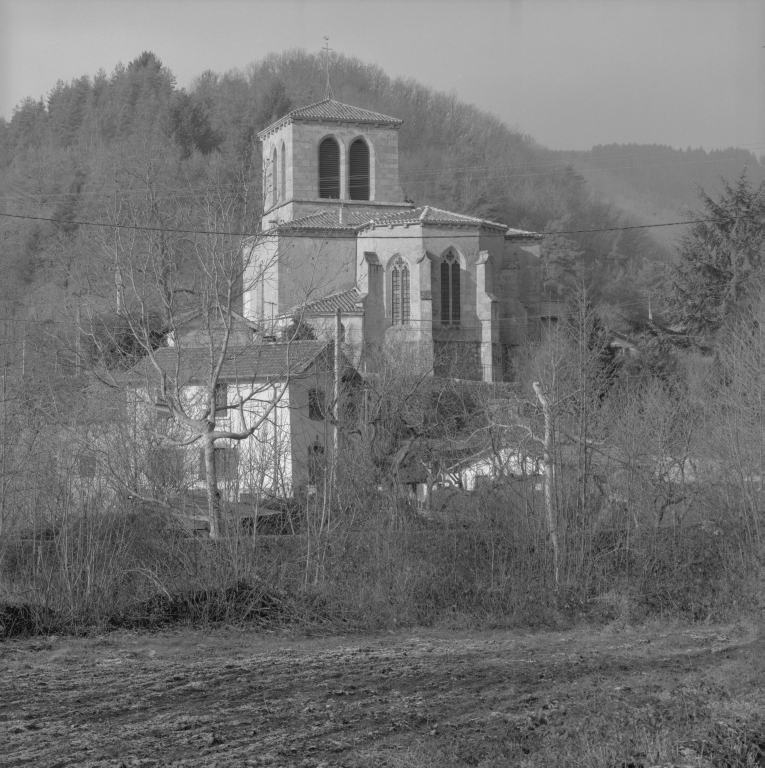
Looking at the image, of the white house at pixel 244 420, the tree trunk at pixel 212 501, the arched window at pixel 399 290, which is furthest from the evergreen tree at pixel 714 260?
the tree trunk at pixel 212 501

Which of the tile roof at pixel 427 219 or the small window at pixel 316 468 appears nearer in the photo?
the small window at pixel 316 468

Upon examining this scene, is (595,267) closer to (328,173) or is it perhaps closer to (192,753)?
(328,173)

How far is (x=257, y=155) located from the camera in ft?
192

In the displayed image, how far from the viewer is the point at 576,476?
15.8m

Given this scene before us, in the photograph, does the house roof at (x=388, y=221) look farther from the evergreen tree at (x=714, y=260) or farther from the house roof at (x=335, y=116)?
the evergreen tree at (x=714, y=260)

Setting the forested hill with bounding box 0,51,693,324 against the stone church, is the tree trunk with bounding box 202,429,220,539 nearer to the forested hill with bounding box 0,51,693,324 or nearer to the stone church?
the stone church

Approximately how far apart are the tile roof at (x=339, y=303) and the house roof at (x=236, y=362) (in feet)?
23.8

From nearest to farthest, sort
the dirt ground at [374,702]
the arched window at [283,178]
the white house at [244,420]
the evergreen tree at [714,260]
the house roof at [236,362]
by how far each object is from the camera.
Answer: the dirt ground at [374,702] → the white house at [244,420] → the house roof at [236,362] → the evergreen tree at [714,260] → the arched window at [283,178]

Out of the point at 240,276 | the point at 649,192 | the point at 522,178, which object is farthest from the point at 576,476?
the point at 649,192

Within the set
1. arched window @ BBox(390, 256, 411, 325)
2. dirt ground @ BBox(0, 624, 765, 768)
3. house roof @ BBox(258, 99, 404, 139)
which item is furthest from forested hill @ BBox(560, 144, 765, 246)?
dirt ground @ BBox(0, 624, 765, 768)

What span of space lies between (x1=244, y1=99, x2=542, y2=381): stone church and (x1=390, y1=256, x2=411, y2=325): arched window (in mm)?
41

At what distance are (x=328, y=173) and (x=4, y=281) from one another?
60.0ft

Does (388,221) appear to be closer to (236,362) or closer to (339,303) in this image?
(339,303)

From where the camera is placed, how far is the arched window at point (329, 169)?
154ft
